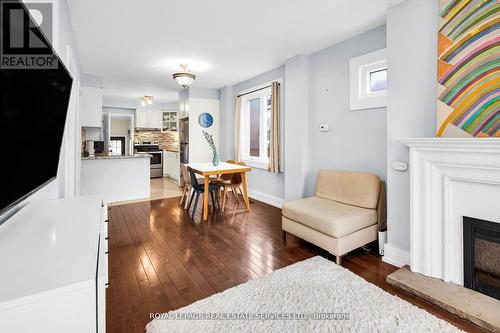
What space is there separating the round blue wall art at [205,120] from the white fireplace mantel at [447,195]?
482cm

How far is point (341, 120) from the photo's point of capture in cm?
337

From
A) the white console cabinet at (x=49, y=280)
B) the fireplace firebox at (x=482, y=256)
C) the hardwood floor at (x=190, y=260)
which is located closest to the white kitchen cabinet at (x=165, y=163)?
the hardwood floor at (x=190, y=260)

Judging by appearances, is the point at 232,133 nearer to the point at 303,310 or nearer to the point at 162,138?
the point at 162,138

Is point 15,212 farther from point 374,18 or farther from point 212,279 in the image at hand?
point 374,18

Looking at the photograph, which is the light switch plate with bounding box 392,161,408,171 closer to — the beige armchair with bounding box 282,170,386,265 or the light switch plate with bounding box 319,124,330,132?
the beige armchair with bounding box 282,170,386,265

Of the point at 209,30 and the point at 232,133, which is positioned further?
the point at 232,133

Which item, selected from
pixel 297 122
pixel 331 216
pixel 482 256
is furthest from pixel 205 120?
pixel 482 256

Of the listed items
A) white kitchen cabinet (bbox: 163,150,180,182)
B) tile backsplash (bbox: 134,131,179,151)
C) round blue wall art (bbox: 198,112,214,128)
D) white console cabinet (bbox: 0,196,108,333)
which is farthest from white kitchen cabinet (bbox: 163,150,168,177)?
white console cabinet (bbox: 0,196,108,333)

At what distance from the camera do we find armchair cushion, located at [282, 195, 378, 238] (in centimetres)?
240

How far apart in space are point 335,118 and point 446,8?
5.24 feet

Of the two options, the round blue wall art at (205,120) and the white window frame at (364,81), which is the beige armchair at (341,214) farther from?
the round blue wall art at (205,120)

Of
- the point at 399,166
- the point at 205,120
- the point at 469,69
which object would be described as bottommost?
the point at 399,166

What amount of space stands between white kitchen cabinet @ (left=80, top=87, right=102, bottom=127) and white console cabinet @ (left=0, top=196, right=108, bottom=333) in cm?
427

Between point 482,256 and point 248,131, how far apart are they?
174 inches
